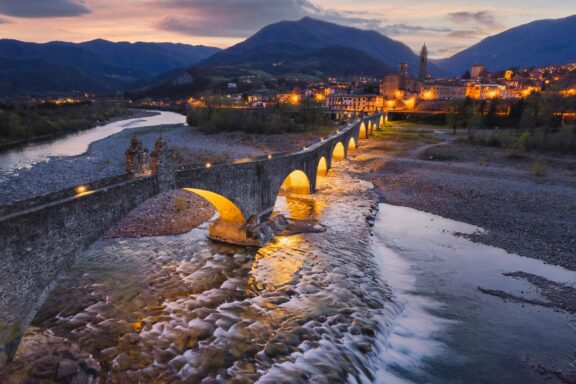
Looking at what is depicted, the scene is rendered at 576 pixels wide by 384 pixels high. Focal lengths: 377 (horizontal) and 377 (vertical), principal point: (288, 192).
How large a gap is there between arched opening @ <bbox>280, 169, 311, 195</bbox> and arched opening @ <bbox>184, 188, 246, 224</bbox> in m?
12.3

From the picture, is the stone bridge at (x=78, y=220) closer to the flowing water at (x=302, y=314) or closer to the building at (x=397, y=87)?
the flowing water at (x=302, y=314)

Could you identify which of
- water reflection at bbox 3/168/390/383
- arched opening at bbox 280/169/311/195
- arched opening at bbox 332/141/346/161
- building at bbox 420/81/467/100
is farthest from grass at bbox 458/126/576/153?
building at bbox 420/81/467/100

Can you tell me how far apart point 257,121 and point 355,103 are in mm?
57143

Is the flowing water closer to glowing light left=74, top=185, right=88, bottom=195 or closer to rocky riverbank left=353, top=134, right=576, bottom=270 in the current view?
rocky riverbank left=353, top=134, right=576, bottom=270

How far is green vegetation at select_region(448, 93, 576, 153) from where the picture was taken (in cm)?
5753

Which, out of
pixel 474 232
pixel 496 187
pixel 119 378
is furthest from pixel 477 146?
pixel 119 378

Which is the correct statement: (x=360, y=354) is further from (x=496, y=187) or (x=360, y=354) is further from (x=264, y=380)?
(x=496, y=187)

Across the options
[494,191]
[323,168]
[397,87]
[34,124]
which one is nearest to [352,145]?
[323,168]

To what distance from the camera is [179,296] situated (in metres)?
17.4

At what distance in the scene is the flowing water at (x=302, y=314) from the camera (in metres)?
13.3

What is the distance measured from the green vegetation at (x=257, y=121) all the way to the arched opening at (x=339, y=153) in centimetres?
2867

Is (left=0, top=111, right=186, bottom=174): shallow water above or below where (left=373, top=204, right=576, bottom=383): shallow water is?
above

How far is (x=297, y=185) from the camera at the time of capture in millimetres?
36656

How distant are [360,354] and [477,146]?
58.0 meters
